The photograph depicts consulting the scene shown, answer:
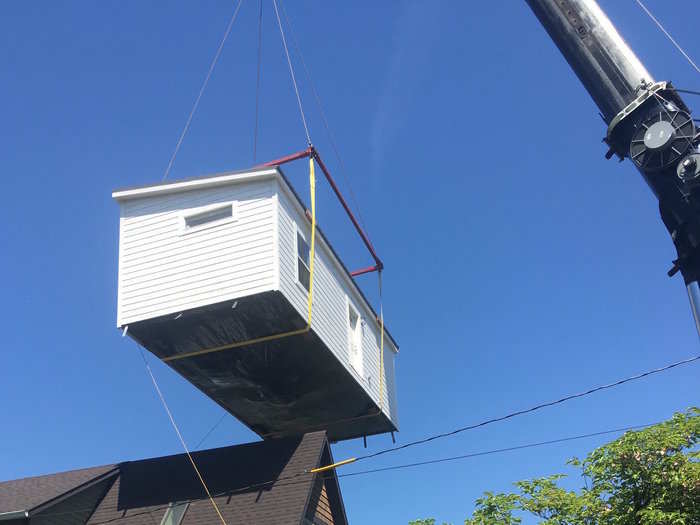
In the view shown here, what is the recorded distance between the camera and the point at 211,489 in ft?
58.2

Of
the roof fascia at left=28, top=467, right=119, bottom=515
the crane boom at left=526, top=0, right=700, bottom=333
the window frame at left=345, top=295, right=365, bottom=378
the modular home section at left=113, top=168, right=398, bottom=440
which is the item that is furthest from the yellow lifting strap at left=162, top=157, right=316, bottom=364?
the crane boom at left=526, top=0, right=700, bottom=333

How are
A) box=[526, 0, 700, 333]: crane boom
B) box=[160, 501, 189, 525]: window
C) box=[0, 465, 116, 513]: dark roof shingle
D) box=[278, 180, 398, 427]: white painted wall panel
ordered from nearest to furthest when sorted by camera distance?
box=[526, 0, 700, 333]: crane boom → box=[278, 180, 398, 427]: white painted wall panel → box=[160, 501, 189, 525]: window → box=[0, 465, 116, 513]: dark roof shingle

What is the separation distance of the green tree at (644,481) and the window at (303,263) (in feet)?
20.6

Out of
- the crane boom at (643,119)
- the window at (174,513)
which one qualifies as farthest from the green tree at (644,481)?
the window at (174,513)

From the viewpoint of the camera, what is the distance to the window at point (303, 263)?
16.3 m

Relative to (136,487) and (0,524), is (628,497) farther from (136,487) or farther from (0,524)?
(0,524)

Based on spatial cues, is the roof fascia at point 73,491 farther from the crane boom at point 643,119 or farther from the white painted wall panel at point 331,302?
the crane boom at point 643,119

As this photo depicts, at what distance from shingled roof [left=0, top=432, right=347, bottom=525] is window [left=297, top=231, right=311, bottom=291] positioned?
409 cm

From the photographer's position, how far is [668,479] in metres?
13.7

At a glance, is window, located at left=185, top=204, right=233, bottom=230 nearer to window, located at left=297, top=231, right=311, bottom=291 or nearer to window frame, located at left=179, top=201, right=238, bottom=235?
window frame, located at left=179, top=201, right=238, bottom=235

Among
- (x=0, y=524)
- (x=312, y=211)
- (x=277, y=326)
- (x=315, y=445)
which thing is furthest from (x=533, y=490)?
(x=0, y=524)

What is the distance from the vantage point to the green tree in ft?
44.0

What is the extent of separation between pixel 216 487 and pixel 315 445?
2.36 meters

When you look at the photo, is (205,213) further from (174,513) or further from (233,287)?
(174,513)
